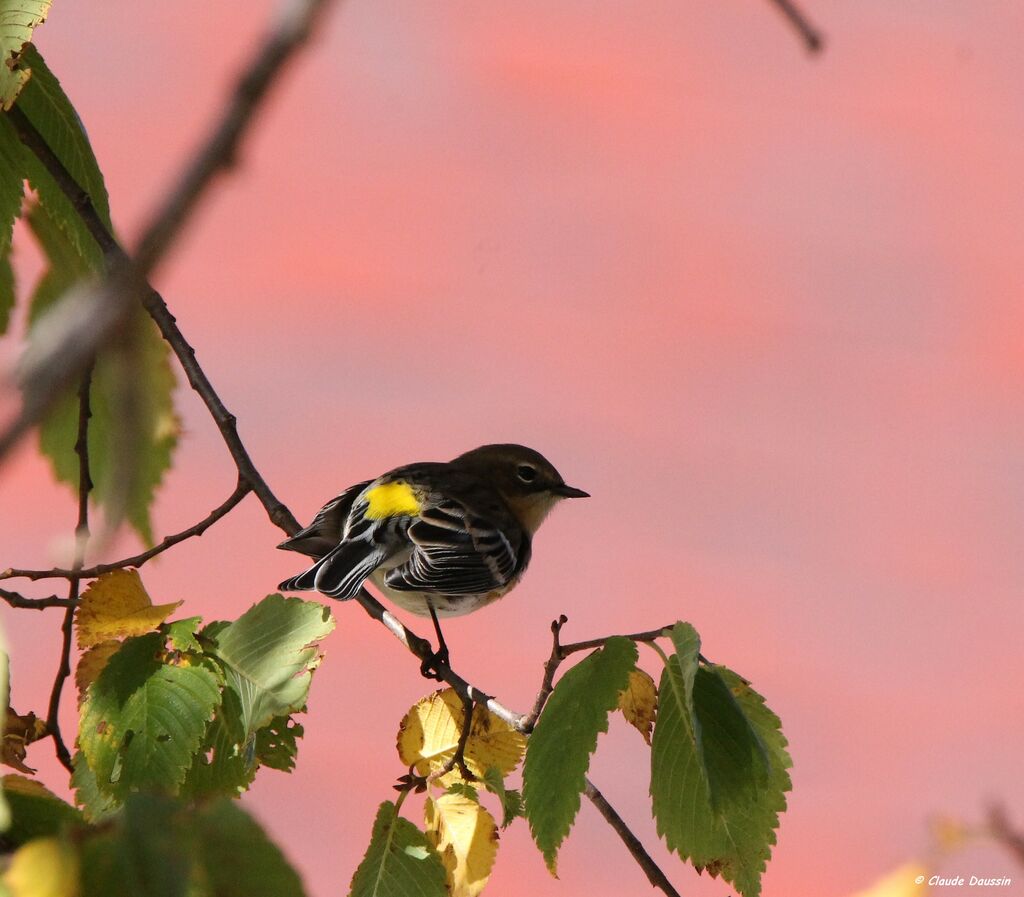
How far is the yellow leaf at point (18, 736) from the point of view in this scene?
140 inches

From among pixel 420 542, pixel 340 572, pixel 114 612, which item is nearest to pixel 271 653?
pixel 114 612

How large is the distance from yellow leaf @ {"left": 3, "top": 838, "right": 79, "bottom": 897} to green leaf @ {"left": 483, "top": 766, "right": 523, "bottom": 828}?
2035mm

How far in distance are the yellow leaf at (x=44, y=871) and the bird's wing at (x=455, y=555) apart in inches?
151

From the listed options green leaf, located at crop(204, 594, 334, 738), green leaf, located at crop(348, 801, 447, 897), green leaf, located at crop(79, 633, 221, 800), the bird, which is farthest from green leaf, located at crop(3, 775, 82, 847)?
the bird

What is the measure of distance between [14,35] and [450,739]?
2.11 meters

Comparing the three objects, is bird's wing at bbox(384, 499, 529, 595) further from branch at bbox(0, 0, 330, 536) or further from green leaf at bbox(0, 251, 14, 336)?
branch at bbox(0, 0, 330, 536)

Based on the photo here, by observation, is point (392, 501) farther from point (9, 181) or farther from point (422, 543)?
point (9, 181)

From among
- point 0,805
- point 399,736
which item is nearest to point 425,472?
point 399,736

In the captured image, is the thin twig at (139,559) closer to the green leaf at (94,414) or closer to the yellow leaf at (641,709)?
the green leaf at (94,414)

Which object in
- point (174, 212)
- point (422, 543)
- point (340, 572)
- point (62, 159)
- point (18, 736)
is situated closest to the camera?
point (174, 212)

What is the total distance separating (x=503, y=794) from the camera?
3.57m

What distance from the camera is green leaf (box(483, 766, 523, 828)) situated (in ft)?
11.6

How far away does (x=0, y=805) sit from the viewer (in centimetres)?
166

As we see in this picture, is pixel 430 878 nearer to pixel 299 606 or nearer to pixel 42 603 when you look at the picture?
pixel 299 606
